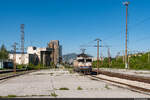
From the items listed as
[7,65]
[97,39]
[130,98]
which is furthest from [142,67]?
[130,98]

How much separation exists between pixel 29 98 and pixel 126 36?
139ft

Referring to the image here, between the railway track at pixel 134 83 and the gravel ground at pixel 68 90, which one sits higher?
the gravel ground at pixel 68 90

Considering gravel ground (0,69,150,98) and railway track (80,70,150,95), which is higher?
gravel ground (0,69,150,98)

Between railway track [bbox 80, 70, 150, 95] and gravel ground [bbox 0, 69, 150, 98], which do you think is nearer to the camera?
gravel ground [bbox 0, 69, 150, 98]

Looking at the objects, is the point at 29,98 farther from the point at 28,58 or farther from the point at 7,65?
the point at 28,58

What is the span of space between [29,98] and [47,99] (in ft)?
3.40

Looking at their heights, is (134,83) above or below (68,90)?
below

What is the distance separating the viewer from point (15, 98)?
39.9ft

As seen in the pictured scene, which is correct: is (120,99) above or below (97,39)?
below

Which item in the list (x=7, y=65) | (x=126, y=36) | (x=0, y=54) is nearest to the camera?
(x=126, y=36)

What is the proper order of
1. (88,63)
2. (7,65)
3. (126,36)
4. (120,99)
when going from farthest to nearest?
(7,65) < (126,36) < (88,63) < (120,99)

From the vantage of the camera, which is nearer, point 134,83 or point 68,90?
point 68,90

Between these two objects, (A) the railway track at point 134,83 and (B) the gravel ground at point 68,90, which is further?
(A) the railway track at point 134,83

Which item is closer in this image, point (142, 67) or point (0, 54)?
point (142, 67)
